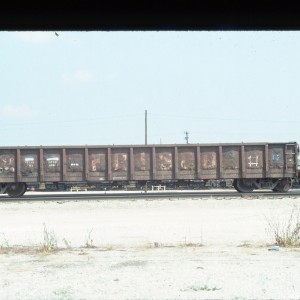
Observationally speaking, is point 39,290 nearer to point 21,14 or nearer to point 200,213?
point 21,14

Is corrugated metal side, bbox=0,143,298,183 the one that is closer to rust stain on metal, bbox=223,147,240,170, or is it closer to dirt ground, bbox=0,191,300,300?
rust stain on metal, bbox=223,147,240,170

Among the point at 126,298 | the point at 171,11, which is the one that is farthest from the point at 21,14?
the point at 126,298

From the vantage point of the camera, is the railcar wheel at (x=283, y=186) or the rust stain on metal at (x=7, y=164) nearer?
the rust stain on metal at (x=7, y=164)

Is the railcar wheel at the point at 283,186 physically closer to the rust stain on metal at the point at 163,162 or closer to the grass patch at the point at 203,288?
the rust stain on metal at the point at 163,162

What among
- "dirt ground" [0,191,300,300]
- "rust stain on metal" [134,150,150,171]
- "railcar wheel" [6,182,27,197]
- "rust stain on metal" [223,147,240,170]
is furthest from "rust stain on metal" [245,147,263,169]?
"railcar wheel" [6,182,27,197]

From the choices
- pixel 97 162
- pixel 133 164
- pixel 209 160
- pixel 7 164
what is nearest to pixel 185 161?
A: pixel 209 160

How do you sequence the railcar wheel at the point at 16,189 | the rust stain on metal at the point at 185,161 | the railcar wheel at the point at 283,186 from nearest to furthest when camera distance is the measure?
the railcar wheel at the point at 16,189
the rust stain on metal at the point at 185,161
the railcar wheel at the point at 283,186

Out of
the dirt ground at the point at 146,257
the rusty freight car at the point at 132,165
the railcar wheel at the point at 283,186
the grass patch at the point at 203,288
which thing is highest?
the rusty freight car at the point at 132,165

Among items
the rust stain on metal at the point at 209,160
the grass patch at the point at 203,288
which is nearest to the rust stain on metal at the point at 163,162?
the rust stain on metal at the point at 209,160

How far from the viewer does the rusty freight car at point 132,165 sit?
84.1ft

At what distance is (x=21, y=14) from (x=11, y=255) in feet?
21.3

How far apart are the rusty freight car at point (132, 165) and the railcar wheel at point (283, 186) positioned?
518 mm

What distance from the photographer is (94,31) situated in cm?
328

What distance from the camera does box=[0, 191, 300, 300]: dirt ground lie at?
5828 mm
